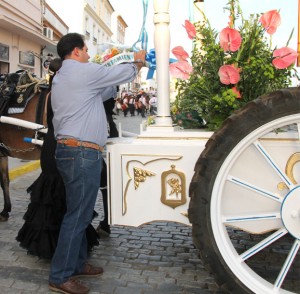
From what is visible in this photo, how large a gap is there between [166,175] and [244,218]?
549mm

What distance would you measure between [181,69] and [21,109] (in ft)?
6.90

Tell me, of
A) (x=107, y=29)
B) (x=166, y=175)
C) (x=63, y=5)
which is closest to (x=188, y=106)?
(x=166, y=175)

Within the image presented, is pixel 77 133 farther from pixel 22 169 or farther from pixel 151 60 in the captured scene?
pixel 22 169

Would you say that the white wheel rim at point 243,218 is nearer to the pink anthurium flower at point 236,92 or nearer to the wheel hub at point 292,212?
the wheel hub at point 292,212

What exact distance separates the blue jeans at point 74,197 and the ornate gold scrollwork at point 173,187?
0.50 m

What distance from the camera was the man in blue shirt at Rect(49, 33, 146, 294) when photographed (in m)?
2.63

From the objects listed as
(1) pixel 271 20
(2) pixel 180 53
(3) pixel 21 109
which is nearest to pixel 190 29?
(2) pixel 180 53

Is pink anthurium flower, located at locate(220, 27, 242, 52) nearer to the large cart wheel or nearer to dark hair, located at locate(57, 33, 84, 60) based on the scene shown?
the large cart wheel

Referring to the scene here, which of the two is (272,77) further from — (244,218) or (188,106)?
(244,218)

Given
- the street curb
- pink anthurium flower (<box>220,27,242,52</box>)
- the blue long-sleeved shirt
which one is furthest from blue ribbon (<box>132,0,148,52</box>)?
the street curb

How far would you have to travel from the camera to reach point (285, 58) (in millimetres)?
2443

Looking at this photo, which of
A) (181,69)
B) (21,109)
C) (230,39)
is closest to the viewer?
(230,39)

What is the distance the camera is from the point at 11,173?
6984 mm

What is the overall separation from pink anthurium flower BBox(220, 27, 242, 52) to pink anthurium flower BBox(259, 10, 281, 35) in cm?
19
